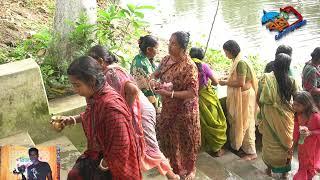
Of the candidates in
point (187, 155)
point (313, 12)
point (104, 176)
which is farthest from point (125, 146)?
point (313, 12)

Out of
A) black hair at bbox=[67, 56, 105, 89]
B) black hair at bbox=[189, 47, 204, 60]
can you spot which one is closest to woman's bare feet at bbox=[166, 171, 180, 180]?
black hair at bbox=[189, 47, 204, 60]

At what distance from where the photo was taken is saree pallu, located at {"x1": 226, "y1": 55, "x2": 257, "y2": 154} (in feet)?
15.4

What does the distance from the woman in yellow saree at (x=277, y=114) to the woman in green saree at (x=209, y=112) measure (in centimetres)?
48

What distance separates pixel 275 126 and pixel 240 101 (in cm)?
52

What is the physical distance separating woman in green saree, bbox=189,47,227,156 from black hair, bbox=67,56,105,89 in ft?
6.64

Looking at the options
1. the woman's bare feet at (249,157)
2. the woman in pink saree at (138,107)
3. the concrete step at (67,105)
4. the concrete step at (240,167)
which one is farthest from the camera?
the woman's bare feet at (249,157)

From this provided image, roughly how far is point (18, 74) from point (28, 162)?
1329 millimetres

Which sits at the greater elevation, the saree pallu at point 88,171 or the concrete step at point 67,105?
the saree pallu at point 88,171

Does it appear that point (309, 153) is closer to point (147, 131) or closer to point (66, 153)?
point (147, 131)

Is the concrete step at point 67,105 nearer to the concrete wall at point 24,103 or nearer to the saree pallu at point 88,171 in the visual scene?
the concrete wall at point 24,103

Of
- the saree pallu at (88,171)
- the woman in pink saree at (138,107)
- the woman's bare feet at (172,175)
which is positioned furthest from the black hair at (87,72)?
the woman's bare feet at (172,175)

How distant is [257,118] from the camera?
16.1 feet

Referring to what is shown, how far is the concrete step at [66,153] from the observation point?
12.3 ft

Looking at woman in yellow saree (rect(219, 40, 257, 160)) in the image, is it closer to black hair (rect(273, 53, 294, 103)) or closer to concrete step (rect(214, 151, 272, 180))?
concrete step (rect(214, 151, 272, 180))
